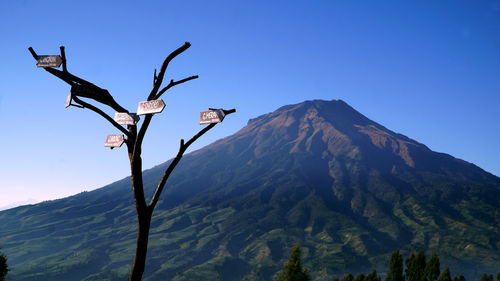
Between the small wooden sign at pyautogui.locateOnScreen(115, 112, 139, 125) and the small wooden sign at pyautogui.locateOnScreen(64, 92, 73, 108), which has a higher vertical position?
the small wooden sign at pyautogui.locateOnScreen(64, 92, 73, 108)

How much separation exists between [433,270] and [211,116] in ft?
→ 274

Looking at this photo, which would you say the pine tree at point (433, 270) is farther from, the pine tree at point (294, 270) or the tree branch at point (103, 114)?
the tree branch at point (103, 114)

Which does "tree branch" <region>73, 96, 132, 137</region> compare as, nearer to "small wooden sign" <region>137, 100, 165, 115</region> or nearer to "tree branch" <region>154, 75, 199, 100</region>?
"small wooden sign" <region>137, 100, 165, 115</region>

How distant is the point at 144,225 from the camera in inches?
236

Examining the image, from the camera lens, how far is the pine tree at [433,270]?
76.1 metres

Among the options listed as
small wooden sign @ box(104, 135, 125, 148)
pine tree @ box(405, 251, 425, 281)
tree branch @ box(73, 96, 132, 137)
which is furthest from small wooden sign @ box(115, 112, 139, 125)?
pine tree @ box(405, 251, 425, 281)

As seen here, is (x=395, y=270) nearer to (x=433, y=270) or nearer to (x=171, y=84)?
(x=433, y=270)

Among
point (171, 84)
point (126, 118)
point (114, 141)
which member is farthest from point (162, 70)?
point (114, 141)

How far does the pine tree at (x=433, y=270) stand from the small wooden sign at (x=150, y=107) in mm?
82397

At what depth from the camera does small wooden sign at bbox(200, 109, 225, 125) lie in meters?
6.16

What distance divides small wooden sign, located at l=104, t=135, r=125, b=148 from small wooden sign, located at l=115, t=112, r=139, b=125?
261 millimetres

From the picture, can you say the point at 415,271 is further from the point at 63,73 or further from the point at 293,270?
the point at 63,73

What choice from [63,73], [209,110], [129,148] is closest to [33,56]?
[63,73]

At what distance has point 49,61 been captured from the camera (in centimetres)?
598
